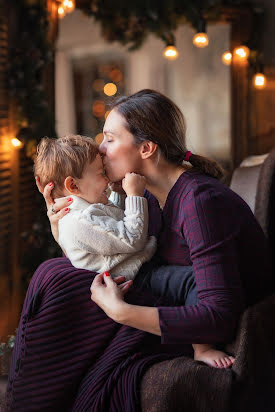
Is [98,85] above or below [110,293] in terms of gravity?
above

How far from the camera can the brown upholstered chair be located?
1.20 metres

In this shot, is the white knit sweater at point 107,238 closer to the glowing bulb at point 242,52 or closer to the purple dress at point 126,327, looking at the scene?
the purple dress at point 126,327

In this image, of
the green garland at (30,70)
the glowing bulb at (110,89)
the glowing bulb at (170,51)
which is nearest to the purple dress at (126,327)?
the green garland at (30,70)

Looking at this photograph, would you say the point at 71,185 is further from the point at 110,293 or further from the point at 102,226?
the point at 110,293

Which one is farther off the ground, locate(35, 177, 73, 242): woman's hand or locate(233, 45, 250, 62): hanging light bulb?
locate(233, 45, 250, 62): hanging light bulb

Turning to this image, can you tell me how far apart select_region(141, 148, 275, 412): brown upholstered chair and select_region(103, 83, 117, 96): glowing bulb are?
3491 millimetres

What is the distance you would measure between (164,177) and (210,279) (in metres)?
0.41

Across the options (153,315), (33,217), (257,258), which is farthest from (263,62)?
(153,315)

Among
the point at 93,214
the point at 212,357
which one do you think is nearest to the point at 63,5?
the point at 93,214

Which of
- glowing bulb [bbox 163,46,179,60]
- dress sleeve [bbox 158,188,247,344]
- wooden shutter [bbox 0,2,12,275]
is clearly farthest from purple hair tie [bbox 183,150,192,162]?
glowing bulb [bbox 163,46,179,60]

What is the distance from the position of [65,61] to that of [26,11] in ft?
3.30

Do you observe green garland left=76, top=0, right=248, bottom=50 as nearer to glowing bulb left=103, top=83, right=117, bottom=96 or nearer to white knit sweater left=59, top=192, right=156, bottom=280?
glowing bulb left=103, top=83, right=117, bottom=96

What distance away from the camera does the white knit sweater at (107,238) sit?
1417 millimetres

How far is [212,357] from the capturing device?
1.31 metres
